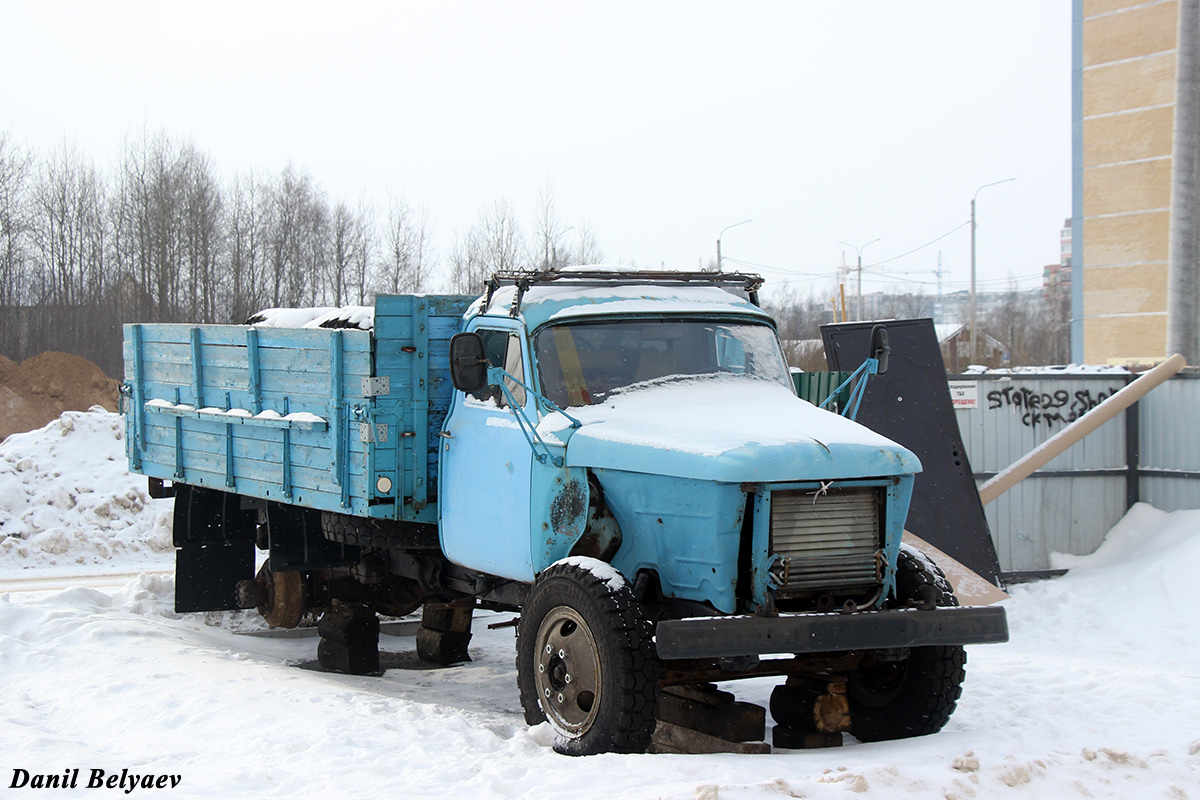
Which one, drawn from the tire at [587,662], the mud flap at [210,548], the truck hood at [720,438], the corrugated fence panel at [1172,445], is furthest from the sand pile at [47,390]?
the tire at [587,662]

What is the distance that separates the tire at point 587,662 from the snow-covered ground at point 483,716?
0.77ft

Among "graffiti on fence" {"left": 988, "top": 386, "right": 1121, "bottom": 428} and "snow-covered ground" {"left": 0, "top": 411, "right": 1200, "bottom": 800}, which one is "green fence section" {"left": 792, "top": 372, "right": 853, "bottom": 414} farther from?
"graffiti on fence" {"left": 988, "top": 386, "right": 1121, "bottom": 428}

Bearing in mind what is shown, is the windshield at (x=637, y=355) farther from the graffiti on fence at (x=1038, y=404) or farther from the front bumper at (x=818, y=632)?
the graffiti on fence at (x=1038, y=404)

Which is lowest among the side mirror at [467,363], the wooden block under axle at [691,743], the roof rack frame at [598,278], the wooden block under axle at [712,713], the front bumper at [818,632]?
the wooden block under axle at [691,743]

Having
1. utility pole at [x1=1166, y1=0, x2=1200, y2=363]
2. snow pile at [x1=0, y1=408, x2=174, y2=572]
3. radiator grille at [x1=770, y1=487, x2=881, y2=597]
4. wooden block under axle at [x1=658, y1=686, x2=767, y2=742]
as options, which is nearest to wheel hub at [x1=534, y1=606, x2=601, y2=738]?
wooden block under axle at [x1=658, y1=686, x2=767, y2=742]

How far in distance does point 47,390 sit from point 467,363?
72.9ft

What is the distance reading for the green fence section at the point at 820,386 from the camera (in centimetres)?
842

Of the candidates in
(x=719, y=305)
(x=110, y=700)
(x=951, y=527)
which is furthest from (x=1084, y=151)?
(x=110, y=700)

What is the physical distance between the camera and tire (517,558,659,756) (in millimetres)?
5473

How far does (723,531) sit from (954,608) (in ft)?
4.43

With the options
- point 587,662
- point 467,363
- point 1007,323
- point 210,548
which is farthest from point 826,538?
point 1007,323

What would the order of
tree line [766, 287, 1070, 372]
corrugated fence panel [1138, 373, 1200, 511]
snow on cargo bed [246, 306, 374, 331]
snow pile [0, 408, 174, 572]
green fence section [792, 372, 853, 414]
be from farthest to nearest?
tree line [766, 287, 1070, 372], snow pile [0, 408, 174, 572], corrugated fence panel [1138, 373, 1200, 511], snow on cargo bed [246, 306, 374, 331], green fence section [792, 372, 853, 414]

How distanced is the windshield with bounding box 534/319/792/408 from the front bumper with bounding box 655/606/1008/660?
173cm

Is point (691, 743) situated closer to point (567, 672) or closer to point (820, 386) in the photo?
point (567, 672)
